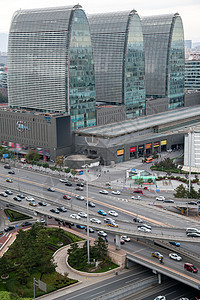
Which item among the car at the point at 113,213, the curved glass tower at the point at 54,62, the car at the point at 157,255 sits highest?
the curved glass tower at the point at 54,62

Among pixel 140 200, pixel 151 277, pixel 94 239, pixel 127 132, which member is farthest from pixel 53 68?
pixel 151 277

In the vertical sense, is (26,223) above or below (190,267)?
below

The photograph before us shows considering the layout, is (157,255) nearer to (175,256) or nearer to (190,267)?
(175,256)

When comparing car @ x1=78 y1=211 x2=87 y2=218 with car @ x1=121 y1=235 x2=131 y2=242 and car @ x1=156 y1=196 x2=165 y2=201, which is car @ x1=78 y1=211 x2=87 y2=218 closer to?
car @ x1=121 y1=235 x2=131 y2=242

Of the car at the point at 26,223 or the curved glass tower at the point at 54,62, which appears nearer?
the car at the point at 26,223

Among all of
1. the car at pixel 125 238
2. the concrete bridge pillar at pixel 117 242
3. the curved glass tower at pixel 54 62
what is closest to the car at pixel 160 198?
the car at pixel 125 238

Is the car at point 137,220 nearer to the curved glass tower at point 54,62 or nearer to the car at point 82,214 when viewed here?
the car at point 82,214

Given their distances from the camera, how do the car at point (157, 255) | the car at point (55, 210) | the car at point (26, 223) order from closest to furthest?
the car at point (157, 255) < the car at point (55, 210) < the car at point (26, 223)

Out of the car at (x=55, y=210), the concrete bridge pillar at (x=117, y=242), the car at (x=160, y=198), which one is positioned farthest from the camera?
the car at (x=160, y=198)

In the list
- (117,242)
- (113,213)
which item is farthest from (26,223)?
(117,242)

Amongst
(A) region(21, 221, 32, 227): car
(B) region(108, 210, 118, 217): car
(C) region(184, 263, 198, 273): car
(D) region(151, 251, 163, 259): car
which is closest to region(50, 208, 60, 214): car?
(A) region(21, 221, 32, 227): car

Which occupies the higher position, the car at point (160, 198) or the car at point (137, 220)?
the car at point (137, 220)
